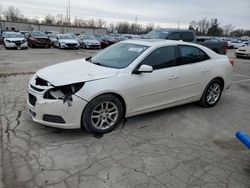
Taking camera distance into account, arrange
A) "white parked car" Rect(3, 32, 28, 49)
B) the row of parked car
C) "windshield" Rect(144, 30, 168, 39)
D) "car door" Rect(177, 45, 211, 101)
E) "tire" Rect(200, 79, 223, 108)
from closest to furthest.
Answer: "car door" Rect(177, 45, 211, 101)
"tire" Rect(200, 79, 223, 108)
"windshield" Rect(144, 30, 168, 39)
"white parked car" Rect(3, 32, 28, 49)
the row of parked car

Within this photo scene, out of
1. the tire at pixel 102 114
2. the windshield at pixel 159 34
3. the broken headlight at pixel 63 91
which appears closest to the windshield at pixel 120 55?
the tire at pixel 102 114

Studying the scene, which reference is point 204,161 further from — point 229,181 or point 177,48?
point 177,48

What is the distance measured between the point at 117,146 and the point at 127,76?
46.4 inches

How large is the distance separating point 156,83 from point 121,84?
765mm

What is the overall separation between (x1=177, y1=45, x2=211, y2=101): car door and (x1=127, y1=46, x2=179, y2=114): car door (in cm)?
18

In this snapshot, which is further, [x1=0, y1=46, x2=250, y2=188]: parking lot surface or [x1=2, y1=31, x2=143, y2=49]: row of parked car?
[x1=2, y1=31, x2=143, y2=49]: row of parked car

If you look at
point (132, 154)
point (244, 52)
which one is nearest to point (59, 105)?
point (132, 154)

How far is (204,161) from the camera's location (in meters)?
3.24

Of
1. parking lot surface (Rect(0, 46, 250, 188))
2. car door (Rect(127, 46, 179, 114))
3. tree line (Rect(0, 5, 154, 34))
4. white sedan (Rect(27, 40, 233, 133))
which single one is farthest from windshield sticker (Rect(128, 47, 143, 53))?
tree line (Rect(0, 5, 154, 34))

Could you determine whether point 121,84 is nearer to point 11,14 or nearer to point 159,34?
point 159,34

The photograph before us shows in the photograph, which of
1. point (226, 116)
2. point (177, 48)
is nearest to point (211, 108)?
point (226, 116)

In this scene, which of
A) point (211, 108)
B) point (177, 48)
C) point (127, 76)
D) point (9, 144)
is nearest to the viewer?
point (9, 144)

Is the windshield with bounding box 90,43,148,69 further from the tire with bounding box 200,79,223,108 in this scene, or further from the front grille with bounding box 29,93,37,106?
the tire with bounding box 200,79,223,108

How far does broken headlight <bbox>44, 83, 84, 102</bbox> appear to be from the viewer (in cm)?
356
